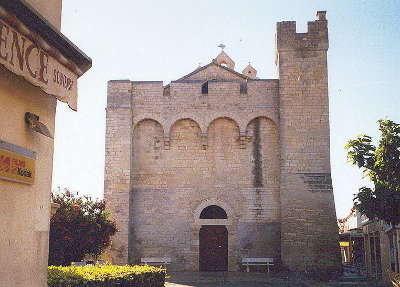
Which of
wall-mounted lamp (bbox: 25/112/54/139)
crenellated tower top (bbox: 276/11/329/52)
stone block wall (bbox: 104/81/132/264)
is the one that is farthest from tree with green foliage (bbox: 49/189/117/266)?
crenellated tower top (bbox: 276/11/329/52)

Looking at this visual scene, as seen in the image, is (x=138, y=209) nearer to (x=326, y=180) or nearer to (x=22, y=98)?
(x=326, y=180)

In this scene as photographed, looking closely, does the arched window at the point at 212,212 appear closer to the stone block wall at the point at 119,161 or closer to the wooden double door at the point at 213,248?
the wooden double door at the point at 213,248

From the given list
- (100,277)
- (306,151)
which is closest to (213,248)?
(306,151)

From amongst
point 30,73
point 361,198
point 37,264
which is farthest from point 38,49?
point 361,198

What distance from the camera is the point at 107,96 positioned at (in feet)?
64.4

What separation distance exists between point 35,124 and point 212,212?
48.2 feet

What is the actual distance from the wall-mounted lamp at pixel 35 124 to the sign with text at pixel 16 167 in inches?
12.3

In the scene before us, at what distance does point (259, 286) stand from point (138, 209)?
7033mm

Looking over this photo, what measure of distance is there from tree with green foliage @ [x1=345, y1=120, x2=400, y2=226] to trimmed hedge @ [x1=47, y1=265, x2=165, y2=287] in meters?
5.39

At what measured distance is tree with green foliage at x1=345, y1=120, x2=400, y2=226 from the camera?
36.8 ft

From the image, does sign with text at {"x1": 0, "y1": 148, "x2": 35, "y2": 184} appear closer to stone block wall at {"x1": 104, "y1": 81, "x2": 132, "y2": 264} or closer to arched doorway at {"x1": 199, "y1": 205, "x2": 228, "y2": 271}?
stone block wall at {"x1": 104, "y1": 81, "x2": 132, "y2": 264}

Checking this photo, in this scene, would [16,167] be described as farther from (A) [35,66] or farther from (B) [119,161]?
(B) [119,161]

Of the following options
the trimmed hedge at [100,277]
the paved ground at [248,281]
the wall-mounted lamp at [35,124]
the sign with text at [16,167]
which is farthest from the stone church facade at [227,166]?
the sign with text at [16,167]

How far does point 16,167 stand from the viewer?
4.36 meters
